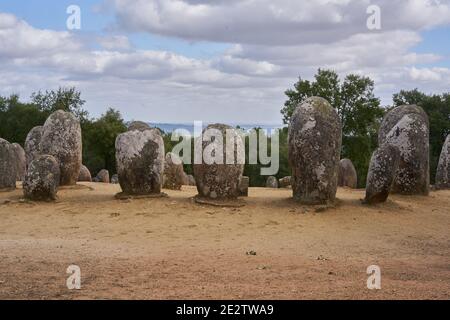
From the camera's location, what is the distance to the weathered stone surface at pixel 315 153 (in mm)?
14891

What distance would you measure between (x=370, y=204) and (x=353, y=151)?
69.4 feet

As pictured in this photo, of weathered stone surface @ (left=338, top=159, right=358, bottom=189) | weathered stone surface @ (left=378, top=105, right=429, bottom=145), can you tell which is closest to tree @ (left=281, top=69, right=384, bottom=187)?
weathered stone surface @ (left=338, top=159, right=358, bottom=189)

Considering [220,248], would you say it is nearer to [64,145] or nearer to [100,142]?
[64,145]

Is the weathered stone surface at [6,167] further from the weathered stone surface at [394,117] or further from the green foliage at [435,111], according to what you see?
the green foliage at [435,111]

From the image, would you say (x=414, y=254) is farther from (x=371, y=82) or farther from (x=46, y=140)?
(x=371, y=82)

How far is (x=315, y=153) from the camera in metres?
14.9

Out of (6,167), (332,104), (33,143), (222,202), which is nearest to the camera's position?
(222,202)

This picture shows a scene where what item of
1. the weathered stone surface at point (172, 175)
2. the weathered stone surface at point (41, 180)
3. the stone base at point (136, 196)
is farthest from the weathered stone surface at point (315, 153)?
the weathered stone surface at point (172, 175)

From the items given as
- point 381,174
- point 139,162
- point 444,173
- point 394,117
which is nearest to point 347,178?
point 444,173

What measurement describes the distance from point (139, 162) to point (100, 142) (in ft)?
75.3

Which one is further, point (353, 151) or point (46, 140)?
point (353, 151)

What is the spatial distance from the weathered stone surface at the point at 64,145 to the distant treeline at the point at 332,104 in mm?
18249

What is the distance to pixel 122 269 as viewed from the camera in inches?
323

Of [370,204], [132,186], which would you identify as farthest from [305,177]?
[132,186]
